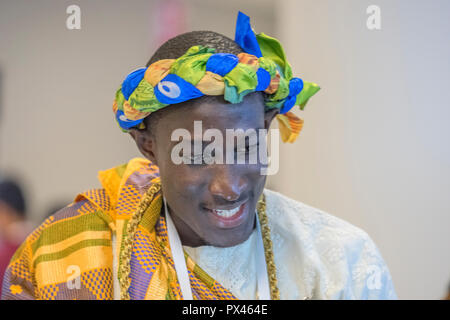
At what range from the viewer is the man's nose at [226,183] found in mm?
1075

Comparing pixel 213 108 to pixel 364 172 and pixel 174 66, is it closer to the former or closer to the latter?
pixel 174 66

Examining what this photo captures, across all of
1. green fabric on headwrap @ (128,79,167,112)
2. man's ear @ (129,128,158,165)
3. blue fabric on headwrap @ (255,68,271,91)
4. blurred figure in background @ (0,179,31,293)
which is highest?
blue fabric on headwrap @ (255,68,271,91)

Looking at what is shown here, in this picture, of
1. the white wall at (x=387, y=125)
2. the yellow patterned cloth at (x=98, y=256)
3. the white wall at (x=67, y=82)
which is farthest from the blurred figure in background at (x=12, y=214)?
the white wall at (x=387, y=125)

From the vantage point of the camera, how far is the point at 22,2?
2553 mm

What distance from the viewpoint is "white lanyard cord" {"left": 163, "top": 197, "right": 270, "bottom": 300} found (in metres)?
1.22

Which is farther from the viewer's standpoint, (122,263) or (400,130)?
(400,130)

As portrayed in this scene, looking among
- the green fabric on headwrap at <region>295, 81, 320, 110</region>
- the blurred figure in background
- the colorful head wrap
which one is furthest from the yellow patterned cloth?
the blurred figure in background

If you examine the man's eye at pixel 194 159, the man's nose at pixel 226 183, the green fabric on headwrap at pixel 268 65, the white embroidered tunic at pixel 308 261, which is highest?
the green fabric on headwrap at pixel 268 65

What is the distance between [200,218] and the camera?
1.15m

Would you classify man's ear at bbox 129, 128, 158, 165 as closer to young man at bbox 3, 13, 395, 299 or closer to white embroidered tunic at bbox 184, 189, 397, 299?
young man at bbox 3, 13, 395, 299

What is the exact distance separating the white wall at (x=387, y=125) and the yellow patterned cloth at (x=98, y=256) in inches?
42.8

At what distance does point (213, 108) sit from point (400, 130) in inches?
46.0

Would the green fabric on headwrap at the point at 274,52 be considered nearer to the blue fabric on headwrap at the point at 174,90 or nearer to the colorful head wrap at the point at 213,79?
the colorful head wrap at the point at 213,79
